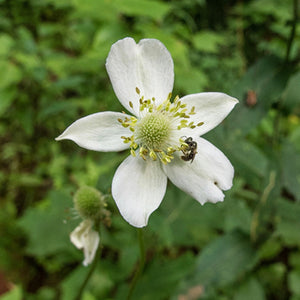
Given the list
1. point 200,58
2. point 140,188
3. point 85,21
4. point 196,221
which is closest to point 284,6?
point 200,58

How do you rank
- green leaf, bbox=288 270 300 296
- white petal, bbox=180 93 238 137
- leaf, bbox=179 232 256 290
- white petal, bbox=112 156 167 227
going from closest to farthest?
white petal, bbox=112 156 167 227, white petal, bbox=180 93 238 137, leaf, bbox=179 232 256 290, green leaf, bbox=288 270 300 296

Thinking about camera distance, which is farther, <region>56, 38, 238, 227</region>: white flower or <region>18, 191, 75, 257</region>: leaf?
<region>18, 191, 75, 257</region>: leaf

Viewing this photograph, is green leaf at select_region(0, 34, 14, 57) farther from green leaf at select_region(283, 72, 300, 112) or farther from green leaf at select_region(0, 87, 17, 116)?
green leaf at select_region(283, 72, 300, 112)

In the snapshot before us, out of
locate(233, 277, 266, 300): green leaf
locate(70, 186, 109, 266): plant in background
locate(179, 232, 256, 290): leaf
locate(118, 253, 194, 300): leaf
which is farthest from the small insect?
locate(233, 277, 266, 300): green leaf

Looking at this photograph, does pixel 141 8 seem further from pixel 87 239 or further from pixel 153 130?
pixel 87 239

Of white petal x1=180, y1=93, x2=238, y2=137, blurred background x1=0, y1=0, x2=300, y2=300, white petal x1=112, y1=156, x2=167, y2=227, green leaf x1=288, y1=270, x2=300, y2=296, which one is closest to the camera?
white petal x1=112, y1=156, x2=167, y2=227

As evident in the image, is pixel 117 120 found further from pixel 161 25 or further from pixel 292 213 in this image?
pixel 161 25
